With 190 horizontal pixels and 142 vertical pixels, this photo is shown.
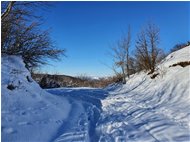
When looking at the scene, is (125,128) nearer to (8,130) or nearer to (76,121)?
(76,121)

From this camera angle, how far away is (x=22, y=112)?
7352mm

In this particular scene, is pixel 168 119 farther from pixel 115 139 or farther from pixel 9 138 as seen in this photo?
pixel 9 138

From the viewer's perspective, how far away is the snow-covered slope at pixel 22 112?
6000 mm

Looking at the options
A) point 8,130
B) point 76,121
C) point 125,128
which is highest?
point 8,130

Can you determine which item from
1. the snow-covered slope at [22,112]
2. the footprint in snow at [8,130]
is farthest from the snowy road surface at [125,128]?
the footprint in snow at [8,130]

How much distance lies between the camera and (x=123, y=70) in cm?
3059

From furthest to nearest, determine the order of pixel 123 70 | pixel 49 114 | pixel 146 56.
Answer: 1. pixel 123 70
2. pixel 146 56
3. pixel 49 114

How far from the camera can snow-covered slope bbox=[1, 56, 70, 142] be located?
6.00 meters

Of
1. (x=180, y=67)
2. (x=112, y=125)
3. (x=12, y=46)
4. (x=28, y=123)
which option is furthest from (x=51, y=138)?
(x=180, y=67)

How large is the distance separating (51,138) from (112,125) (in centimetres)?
196

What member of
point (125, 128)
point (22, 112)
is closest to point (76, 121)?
point (22, 112)

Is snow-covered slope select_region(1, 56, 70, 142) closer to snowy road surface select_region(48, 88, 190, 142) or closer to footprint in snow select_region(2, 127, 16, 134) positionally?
footprint in snow select_region(2, 127, 16, 134)

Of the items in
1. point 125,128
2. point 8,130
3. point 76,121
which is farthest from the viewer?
point 76,121

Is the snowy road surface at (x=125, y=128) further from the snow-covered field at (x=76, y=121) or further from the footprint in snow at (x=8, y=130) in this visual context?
the footprint in snow at (x=8, y=130)
